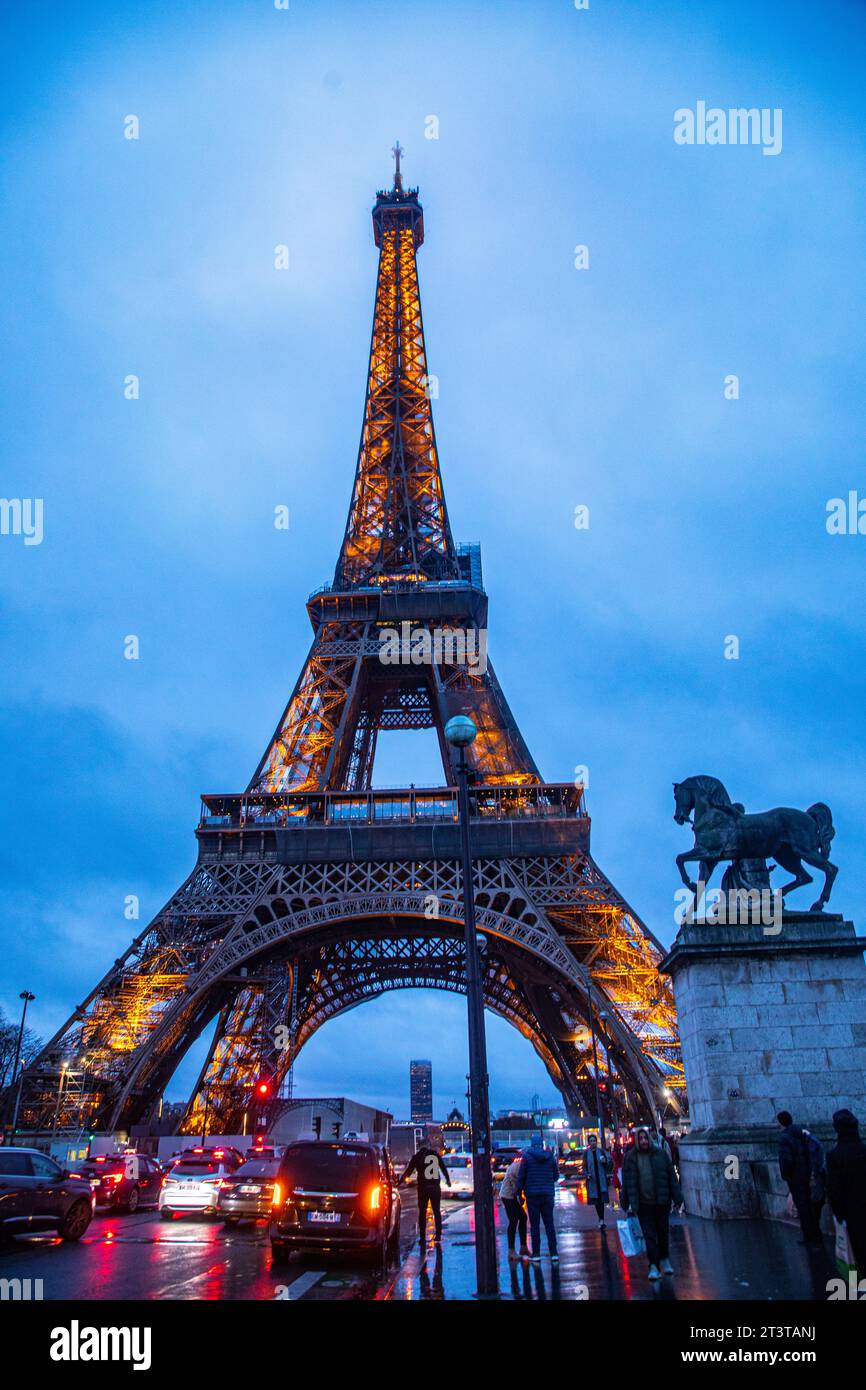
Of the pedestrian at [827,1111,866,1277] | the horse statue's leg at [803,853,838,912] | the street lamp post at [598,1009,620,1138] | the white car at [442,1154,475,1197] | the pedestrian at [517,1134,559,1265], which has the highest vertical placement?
the horse statue's leg at [803,853,838,912]

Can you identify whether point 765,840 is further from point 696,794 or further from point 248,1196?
point 248,1196

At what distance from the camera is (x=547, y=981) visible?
4147cm

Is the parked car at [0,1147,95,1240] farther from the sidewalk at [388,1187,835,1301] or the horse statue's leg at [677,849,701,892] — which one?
the horse statue's leg at [677,849,701,892]

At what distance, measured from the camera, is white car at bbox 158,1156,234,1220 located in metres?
22.3

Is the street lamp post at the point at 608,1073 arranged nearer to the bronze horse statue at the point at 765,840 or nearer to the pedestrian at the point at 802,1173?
the bronze horse statue at the point at 765,840

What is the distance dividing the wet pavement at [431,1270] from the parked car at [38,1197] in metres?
0.38

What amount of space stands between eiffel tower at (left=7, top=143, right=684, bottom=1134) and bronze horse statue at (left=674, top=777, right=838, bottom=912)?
20.3 meters

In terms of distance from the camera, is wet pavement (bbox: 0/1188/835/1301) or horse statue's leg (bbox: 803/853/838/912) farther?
horse statue's leg (bbox: 803/853/838/912)

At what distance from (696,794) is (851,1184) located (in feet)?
28.4

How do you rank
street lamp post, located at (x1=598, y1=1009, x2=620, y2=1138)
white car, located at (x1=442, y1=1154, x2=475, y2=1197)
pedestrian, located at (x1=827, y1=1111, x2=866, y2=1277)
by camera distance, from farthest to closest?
street lamp post, located at (x1=598, y1=1009, x2=620, y2=1138)
white car, located at (x1=442, y1=1154, x2=475, y2=1197)
pedestrian, located at (x1=827, y1=1111, x2=866, y2=1277)

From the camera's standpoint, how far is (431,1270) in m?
12.5

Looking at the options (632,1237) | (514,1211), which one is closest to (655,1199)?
→ (632,1237)

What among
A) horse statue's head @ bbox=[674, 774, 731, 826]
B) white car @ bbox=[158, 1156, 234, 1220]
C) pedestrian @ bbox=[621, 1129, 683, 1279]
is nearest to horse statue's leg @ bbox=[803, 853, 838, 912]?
horse statue's head @ bbox=[674, 774, 731, 826]

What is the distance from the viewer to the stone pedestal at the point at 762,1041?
13.9 meters
